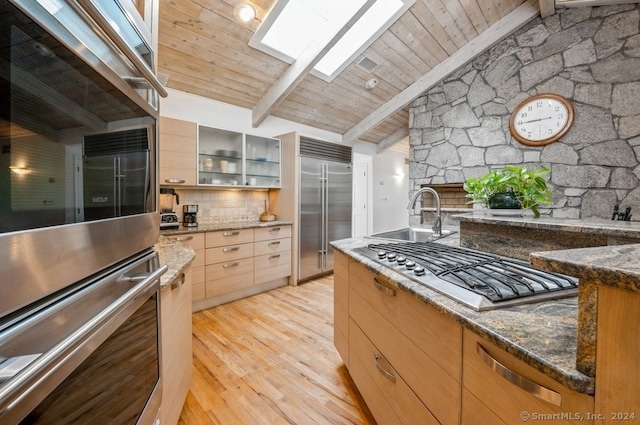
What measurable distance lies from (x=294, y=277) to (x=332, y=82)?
2.68 m

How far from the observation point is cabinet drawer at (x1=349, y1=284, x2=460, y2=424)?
0.74 meters

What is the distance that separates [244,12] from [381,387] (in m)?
2.91

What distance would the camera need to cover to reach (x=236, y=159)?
10.6 ft

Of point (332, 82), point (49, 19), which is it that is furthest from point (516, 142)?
point (49, 19)

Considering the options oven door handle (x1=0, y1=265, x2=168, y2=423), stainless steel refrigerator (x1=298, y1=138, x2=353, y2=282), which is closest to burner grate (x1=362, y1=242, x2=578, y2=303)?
Result: oven door handle (x1=0, y1=265, x2=168, y2=423)

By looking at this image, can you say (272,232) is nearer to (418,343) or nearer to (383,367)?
(383,367)

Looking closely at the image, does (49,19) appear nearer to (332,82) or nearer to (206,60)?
(206,60)

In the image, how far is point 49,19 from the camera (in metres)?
0.43

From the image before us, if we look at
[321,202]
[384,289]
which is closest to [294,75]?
[321,202]

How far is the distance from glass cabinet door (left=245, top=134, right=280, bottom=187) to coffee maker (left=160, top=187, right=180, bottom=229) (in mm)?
845

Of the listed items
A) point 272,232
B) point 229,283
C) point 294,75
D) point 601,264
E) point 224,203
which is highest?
point 294,75

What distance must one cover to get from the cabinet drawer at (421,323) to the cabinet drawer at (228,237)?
6.48 ft

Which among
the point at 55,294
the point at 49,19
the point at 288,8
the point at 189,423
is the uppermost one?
the point at 288,8

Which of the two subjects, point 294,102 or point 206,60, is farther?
point 294,102
